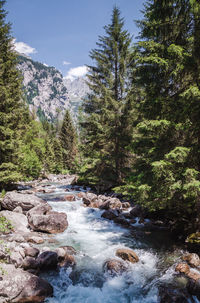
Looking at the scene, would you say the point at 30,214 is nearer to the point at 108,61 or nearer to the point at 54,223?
the point at 54,223

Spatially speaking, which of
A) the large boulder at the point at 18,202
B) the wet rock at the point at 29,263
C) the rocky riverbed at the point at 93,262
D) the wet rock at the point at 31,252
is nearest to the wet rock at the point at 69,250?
the rocky riverbed at the point at 93,262

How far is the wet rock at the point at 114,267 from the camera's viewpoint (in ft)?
19.5

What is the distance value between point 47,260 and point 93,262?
6.14ft

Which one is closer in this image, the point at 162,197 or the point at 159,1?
the point at 162,197

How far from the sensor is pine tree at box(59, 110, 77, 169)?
162 ft

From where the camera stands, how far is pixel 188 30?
7.58m

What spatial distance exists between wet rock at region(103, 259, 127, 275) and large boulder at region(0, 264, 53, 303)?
83.0 inches

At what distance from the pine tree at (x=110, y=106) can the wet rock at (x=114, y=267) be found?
9748 millimetres

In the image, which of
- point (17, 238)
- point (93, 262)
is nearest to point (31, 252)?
point (17, 238)

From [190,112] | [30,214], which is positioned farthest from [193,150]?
[30,214]

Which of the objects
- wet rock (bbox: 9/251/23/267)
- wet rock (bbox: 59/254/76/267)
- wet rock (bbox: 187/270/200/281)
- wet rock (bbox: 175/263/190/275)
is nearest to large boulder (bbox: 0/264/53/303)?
wet rock (bbox: 9/251/23/267)

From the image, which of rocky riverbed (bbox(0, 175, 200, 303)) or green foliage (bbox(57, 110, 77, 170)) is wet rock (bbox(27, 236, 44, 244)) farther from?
green foliage (bbox(57, 110, 77, 170))

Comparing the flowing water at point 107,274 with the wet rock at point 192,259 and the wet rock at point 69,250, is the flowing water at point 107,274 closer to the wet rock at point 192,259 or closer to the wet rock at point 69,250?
the wet rock at point 69,250

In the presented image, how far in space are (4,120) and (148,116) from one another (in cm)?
1229
